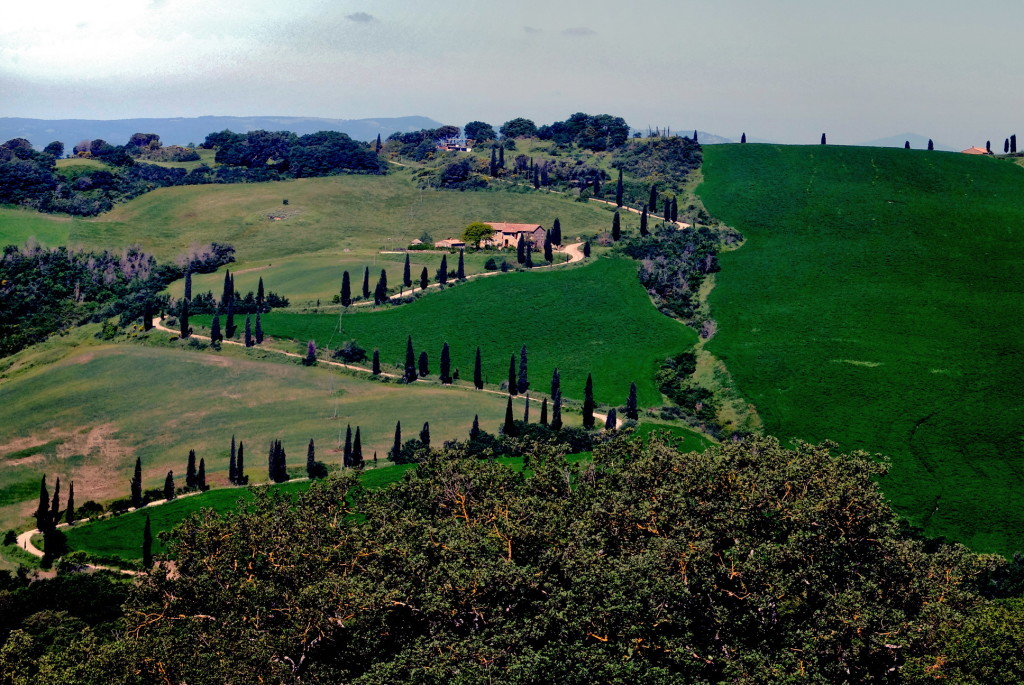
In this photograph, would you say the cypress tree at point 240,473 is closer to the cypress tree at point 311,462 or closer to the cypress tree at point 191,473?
the cypress tree at point 191,473

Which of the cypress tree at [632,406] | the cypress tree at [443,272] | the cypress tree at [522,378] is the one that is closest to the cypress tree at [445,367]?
the cypress tree at [522,378]

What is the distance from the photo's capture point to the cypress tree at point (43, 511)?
258 feet

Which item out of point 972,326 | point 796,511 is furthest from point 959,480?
point 796,511

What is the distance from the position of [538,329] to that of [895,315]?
148 feet

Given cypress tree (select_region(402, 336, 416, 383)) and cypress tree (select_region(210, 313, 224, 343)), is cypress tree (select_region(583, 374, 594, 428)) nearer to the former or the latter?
cypress tree (select_region(402, 336, 416, 383))

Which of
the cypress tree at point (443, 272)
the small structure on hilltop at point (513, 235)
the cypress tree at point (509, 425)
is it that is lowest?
the cypress tree at point (509, 425)

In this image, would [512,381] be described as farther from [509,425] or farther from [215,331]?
[215,331]

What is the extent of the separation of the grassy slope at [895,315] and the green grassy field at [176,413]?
121 ft

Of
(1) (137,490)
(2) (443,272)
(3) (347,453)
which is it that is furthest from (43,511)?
(2) (443,272)

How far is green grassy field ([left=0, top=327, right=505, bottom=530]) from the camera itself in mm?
91375

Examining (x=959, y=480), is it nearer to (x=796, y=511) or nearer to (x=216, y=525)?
(x=796, y=511)

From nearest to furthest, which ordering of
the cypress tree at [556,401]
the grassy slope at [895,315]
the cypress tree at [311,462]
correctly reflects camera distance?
the grassy slope at [895,315], the cypress tree at [311,462], the cypress tree at [556,401]

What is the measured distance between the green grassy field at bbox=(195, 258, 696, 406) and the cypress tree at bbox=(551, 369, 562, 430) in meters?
2.63

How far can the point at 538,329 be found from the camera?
124500 mm
